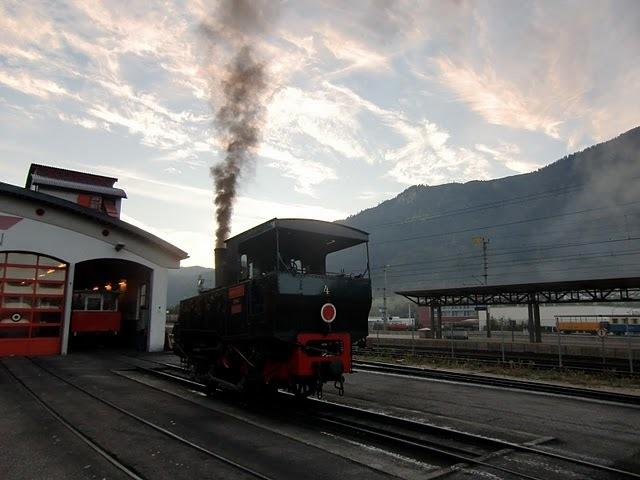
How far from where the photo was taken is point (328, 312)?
9.16m

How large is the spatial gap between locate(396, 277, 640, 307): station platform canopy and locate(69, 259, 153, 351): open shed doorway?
654 inches

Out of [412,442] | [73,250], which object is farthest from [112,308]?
[412,442]

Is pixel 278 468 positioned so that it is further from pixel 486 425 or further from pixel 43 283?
pixel 43 283

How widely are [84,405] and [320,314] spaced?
5.59 metres

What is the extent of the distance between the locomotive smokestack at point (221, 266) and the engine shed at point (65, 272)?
41.0 feet

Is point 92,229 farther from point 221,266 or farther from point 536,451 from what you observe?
point 536,451

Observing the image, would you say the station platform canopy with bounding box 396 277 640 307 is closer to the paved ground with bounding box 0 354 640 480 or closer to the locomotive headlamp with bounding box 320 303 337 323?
the paved ground with bounding box 0 354 640 480

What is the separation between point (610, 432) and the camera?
7.93 m

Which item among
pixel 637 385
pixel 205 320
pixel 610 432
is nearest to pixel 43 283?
pixel 205 320

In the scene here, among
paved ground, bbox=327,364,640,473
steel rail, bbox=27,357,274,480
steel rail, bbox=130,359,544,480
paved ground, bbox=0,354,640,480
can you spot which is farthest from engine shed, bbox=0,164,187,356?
steel rail, bbox=130,359,544,480

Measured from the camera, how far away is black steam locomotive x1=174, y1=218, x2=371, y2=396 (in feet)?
28.4

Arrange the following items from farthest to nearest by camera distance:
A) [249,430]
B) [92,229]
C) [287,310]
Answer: [92,229] < [287,310] < [249,430]

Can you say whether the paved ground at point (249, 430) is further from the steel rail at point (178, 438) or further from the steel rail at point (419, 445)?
the steel rail at point (419, 445)

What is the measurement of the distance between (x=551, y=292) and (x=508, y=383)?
14.8 metres
